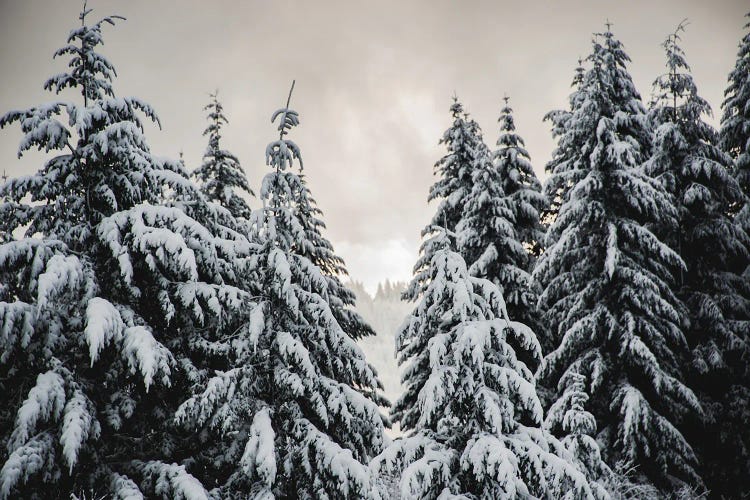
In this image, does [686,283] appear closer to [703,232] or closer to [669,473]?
[703,232]

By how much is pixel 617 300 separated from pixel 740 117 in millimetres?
9215

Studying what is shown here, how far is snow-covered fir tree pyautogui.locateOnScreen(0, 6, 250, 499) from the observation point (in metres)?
→ 6.63

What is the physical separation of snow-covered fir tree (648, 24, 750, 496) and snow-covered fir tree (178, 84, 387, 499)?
10.7m

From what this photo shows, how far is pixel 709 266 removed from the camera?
15.3 m

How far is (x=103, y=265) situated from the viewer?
8.38 m

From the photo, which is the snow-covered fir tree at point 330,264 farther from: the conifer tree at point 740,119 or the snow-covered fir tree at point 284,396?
the conifer tree at point 740,119

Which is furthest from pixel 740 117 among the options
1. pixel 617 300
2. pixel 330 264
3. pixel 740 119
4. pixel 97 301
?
pixel 97 301

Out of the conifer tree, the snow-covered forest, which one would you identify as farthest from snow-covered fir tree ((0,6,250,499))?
the conifer tree

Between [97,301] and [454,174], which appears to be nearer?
[97,301]

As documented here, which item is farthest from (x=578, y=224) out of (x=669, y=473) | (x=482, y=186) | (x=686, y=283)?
(x=669, y=473)

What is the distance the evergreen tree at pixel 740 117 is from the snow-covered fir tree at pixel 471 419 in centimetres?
1332

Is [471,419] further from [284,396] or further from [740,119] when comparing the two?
[740,119]

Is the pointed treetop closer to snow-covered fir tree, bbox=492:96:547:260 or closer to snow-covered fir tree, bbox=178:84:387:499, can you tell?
snow-covered fir tree, bbox=178:84:387:499

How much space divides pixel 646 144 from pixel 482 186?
22.0 feet
